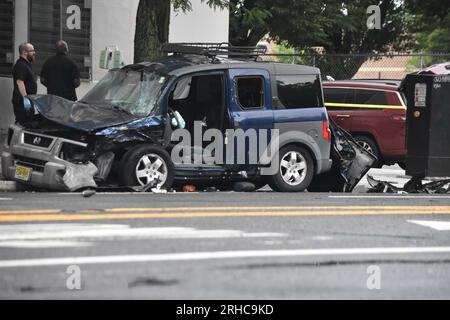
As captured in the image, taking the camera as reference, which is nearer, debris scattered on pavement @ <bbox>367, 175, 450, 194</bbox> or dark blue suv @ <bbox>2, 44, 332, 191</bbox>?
dark blue suv @ <bbox>2, 44, 332, 191</bbox>

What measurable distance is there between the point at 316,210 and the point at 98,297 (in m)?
4.63

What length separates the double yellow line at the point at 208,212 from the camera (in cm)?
962

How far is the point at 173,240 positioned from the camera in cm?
844

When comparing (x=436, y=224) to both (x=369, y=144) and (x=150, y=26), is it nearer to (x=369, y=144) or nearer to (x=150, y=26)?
(x=150, y=26)

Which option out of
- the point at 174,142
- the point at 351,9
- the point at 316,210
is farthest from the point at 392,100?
the point at 351,9

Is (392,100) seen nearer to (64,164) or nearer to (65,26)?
(65,26)

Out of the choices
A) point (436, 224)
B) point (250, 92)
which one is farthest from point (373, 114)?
point (436, 224)

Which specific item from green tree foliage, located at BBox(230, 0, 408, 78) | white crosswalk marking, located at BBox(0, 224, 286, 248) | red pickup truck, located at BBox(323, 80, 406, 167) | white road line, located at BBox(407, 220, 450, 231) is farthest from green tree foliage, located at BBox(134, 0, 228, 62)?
green tree foliage, located at BBox(230, 0, 408, 78)

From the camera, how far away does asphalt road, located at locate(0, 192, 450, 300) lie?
22.6 ft

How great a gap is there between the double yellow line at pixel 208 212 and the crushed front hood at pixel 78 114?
7.18ft

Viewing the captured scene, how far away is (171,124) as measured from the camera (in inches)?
508

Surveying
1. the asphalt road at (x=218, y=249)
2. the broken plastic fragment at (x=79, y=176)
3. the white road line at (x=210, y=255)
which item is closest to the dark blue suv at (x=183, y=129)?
the broken plastic fragment at (x=79, y=176)

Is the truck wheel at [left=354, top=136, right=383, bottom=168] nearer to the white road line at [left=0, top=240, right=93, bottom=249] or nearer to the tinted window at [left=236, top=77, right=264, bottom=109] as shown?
the tinted window at [left=236, top=77, right=264, bottom=109]

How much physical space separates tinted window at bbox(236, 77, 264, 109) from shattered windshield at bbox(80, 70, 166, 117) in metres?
1.14
